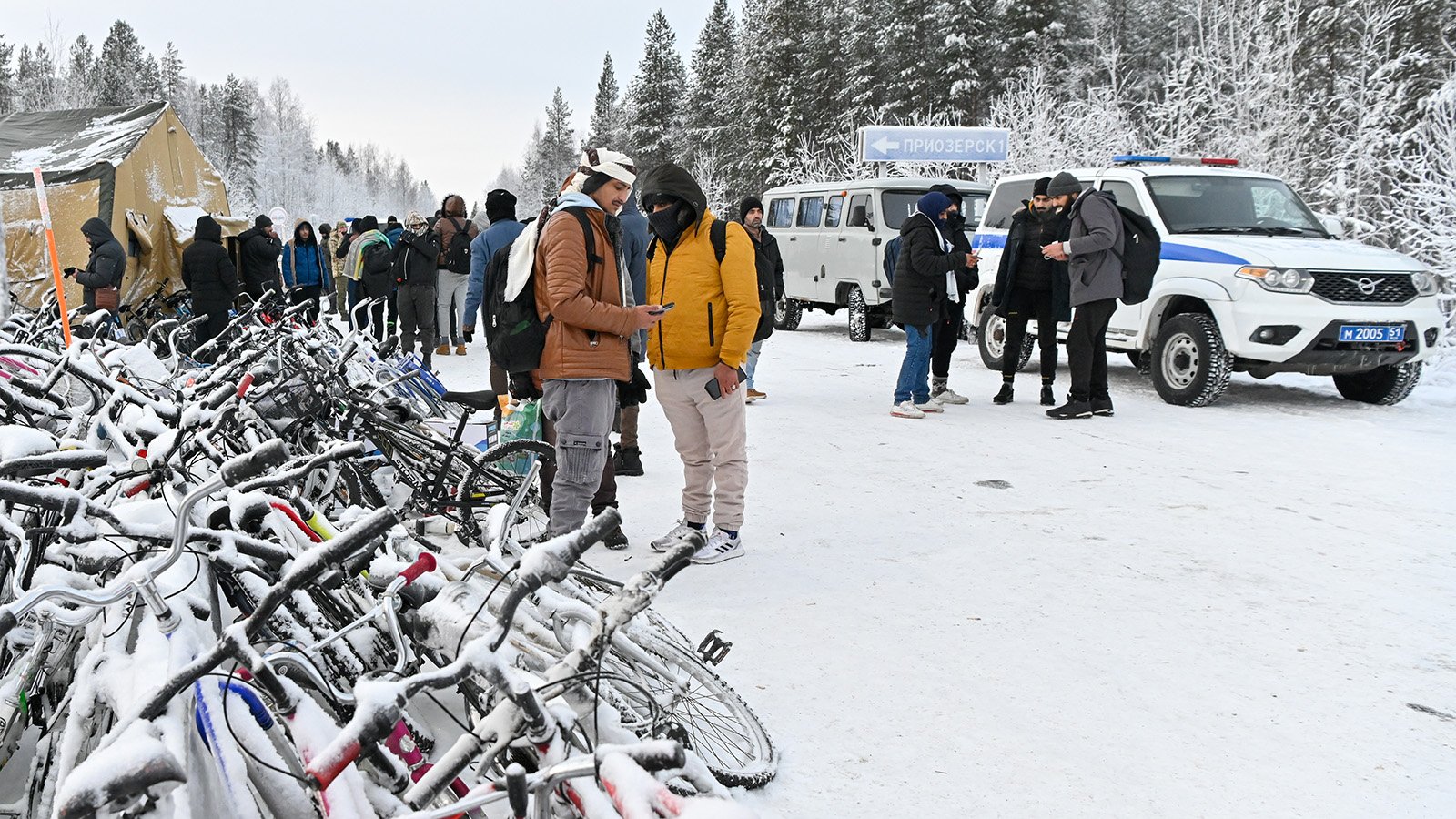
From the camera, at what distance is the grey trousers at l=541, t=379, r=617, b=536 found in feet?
14.2

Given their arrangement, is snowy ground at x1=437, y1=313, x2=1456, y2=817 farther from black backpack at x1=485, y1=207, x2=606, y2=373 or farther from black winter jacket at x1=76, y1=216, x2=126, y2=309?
black winter jacket at x1=76, y1=216, x2=126, y2=309

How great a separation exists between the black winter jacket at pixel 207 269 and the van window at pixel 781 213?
863 cm

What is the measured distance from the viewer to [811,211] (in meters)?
16.2

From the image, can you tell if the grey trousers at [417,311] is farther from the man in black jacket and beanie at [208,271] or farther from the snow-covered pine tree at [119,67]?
the snow-covered pine tree at [119,67]

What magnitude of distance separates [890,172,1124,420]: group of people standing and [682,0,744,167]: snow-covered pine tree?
4192 cm

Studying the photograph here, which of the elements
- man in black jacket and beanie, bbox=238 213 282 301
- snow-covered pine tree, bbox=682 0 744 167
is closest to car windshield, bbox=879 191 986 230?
man in black jacket and beanie, bbox=238 213 282 301

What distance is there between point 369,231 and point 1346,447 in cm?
1242

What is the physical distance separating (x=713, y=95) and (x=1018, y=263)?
46.0m

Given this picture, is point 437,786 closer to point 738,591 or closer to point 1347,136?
point 738,591

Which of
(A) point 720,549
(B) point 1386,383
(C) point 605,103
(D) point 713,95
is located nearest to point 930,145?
(B) point 1386,383

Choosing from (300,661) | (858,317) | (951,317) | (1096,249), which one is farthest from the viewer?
(858,317)

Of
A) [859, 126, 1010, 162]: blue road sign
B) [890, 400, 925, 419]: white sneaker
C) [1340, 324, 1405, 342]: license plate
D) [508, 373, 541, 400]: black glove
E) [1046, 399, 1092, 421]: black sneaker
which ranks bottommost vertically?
[890, 400, 925, 419]: white sneaker

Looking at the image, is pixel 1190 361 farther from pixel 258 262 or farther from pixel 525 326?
pixel 258 262

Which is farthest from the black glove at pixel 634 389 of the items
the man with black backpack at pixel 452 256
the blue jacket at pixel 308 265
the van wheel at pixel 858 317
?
the blue jacket at pixel 308 265
